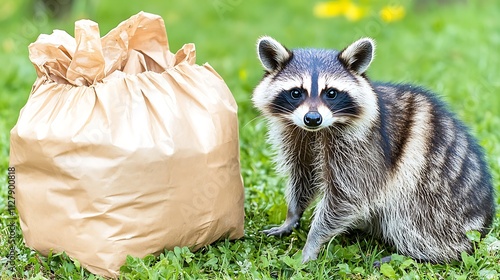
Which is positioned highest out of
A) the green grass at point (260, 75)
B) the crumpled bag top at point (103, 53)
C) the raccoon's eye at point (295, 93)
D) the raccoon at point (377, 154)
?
the crumpled bag top at point (103, 53)

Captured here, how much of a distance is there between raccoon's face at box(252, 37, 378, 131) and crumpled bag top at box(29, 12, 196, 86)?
16.3 inches

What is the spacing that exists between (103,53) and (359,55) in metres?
1.16

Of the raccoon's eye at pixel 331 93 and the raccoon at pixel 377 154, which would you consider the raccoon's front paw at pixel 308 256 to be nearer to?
the raccoon at pixel 377 154

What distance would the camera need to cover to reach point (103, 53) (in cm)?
349

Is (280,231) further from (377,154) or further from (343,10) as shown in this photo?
(343,10)

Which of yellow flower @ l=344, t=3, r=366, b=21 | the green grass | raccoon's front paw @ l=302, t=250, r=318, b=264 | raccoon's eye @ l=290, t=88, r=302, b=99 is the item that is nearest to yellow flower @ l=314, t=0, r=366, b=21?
yellow flower @ l=344, t=3, r=366, b=21

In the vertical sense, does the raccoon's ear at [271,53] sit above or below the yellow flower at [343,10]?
above

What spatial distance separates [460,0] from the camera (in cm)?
875

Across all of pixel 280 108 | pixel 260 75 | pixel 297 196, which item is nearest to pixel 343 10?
pixel 260 75

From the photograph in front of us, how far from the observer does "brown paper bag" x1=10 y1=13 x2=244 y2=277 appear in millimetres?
3127

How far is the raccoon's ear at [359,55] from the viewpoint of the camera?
3391 mm

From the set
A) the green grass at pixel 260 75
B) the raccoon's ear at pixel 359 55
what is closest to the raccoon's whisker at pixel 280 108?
the raccoon's ear at pixel 359 55

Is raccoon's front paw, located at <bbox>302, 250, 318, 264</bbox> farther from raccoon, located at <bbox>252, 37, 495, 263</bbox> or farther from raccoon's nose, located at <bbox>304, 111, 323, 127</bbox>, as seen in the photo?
raccoon's nose, located at <bbox>304, 111, 323, 127</bbox>

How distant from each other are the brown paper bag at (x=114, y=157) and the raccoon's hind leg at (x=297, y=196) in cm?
44
